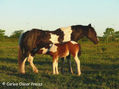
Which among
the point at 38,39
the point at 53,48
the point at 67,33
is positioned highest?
the point at 67,33

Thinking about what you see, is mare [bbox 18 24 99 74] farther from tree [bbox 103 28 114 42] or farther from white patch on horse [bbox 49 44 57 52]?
tree [bbox 103 28 114 42]

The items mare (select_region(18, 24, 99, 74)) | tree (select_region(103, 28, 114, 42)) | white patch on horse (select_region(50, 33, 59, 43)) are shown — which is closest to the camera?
mare (select_region(18, 24, 99, 74))

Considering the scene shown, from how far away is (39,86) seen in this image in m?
6.71

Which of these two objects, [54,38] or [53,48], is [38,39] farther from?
[53,48]

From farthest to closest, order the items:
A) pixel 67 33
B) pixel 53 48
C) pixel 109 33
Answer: pixel 109 33, pixel 67 33, pixel 53 48

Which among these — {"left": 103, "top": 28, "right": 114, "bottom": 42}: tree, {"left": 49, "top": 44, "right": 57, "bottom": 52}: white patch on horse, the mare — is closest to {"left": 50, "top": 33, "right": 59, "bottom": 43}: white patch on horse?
the mare

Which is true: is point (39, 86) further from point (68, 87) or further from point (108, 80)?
point (108, 80)

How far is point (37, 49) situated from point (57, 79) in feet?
9.23

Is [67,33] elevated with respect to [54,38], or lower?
elevated

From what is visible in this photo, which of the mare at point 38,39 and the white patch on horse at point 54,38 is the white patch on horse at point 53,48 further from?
the white patch on horse at point 54,38

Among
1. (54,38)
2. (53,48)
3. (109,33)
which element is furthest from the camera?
(109,33)

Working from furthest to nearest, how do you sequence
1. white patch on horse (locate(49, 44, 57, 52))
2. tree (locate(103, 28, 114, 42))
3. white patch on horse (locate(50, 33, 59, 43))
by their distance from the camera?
tree (locate(103, 28, 114, 42))
white patch on horse (locate(50, 33, 59, 43))
white patch on horse (locate(49, 44, 57, 52))

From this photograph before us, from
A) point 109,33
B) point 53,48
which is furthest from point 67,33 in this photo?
point 109,33

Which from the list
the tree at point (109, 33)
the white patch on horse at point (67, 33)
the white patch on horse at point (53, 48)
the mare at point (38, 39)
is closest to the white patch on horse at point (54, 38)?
the mare at point (38, 39)
